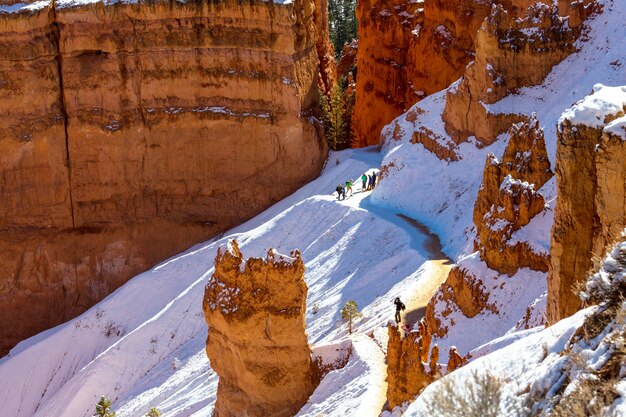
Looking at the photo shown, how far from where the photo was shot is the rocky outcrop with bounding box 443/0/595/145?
37.5m

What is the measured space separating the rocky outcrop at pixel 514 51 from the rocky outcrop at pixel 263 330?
48.4ft

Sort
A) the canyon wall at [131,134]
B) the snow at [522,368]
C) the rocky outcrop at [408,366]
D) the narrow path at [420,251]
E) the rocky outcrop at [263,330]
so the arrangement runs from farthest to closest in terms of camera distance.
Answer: the canyon wall at [131,134] → the narrow path at [420,251] → the rocky outcrop at [263,330] → the rocky outcrop at [408,366] → the snow at [522,368]

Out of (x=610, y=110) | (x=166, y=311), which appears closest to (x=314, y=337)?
(x=166, y=311)

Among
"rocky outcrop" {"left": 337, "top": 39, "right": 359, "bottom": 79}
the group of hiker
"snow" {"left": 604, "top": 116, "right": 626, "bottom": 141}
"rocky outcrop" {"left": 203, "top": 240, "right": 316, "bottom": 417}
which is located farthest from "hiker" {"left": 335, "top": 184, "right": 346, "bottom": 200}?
"rocky outcrop" {"left": 337, "top": 39, "right": 359, "bottom": 79}

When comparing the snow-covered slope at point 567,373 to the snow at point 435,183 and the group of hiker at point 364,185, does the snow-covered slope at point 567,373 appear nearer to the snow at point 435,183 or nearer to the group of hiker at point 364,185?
the snow at point 435,183

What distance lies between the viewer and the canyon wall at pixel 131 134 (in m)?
46.7

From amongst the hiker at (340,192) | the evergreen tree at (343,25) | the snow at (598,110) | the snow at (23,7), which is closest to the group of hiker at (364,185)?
the hiker at (340,192)

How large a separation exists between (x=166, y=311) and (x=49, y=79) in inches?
540

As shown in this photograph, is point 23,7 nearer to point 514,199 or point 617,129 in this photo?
point 514,199

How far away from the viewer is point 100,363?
129ft

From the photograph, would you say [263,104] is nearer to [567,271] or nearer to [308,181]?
[308,181]

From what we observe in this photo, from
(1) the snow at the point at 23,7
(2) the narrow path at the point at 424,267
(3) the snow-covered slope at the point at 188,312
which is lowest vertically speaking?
(3) the snow-covered slope at the point at 188,312

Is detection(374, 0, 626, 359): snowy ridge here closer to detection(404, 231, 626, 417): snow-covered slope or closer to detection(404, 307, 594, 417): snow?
detection(404, 307, 594, 417): snow

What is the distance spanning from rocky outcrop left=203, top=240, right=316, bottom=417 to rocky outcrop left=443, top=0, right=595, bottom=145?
1476cm
